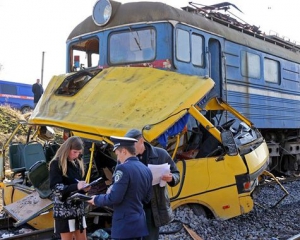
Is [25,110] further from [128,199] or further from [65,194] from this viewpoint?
[128,199]

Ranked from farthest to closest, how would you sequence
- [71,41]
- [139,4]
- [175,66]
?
[71,41] < [139,4] < [175,66]

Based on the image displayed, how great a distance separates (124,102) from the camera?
243 inches

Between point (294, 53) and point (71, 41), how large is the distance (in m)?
7.18

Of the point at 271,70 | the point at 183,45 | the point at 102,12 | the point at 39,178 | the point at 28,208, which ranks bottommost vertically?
the point at 28,208

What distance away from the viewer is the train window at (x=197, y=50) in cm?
813

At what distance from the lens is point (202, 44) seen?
8.41 m

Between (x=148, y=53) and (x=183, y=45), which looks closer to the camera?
(x=148, y=53)

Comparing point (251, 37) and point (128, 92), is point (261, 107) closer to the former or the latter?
point (251, 37)

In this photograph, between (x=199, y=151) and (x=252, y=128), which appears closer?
(x=199, y=151)

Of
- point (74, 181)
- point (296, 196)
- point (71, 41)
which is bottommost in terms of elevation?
point (296, 196)

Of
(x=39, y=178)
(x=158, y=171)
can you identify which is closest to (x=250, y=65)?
(x=39, y=178)

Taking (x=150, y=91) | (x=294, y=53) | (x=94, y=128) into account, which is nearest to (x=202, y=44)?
(x=150, y=91)

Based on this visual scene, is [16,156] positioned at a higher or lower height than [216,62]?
lower

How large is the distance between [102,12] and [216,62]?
8.18ft
